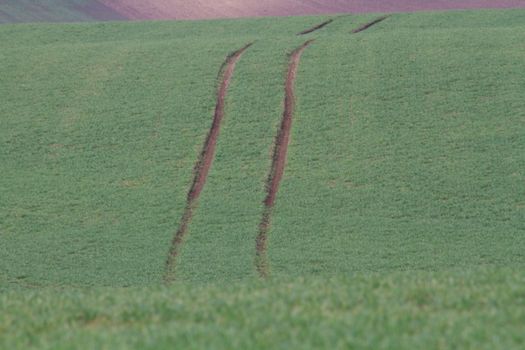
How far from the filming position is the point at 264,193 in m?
31.9

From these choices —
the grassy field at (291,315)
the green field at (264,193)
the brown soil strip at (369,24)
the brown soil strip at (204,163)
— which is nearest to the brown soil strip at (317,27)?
the brown soil strip at (369,24)

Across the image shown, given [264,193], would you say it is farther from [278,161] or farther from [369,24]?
[369,24]

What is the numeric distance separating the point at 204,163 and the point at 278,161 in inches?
109

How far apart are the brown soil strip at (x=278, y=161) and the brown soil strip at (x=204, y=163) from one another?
2.39 meters

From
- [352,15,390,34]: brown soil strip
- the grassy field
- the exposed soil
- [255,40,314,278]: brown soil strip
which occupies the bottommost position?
the exposed soil

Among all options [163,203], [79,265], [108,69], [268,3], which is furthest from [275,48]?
[268,3]

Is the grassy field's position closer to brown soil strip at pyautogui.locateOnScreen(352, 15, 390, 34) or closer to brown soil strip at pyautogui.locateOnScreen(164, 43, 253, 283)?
brown soil strip at pyautogui.locateOnScreen(164, 43, 253, 283)

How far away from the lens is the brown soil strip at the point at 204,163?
1097 inches

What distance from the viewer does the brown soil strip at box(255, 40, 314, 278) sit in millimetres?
27422

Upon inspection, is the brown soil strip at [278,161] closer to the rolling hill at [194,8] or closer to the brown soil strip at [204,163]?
the brown soil strip at [204,163]

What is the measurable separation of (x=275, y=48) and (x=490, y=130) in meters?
13.8

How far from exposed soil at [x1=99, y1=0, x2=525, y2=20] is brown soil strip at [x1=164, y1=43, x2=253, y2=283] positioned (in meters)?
36.1

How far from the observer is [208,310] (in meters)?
12.8

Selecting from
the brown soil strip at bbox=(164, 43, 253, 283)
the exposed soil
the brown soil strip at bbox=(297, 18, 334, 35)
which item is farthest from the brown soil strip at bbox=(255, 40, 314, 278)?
the exposed soil
